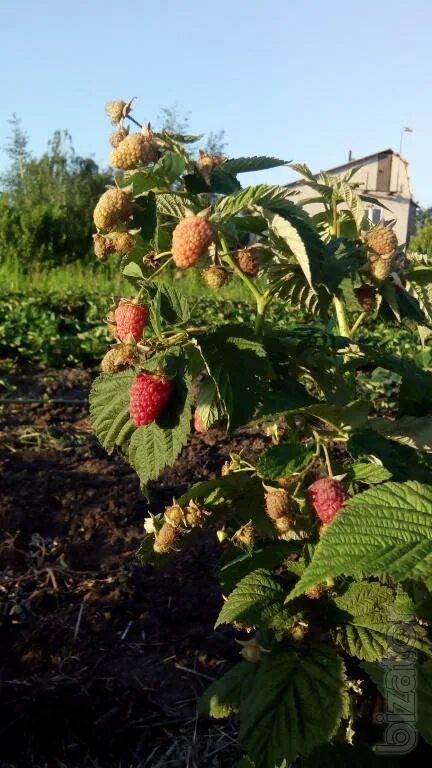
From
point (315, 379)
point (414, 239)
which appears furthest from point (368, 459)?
point (414, 239)

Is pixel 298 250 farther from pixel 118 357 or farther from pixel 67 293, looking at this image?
pixel 67 293

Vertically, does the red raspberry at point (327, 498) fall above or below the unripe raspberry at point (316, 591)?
above

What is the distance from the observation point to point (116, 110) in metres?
1.21

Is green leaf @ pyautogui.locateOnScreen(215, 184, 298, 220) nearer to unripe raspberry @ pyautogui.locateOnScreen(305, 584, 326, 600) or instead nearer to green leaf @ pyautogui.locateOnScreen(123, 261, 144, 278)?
green leaf @ pyautogui.locateOnScreen(123, 261, 144, 278)

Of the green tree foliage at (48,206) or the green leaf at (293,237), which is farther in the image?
the green tree foliage at (48,206)

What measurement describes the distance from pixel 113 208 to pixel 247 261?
0.21m

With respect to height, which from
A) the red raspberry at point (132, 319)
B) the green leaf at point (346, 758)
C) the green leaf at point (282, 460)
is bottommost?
the green leaf at point (346, 758)

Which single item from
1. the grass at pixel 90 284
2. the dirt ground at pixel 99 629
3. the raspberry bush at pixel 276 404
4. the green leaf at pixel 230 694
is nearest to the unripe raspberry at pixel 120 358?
the raspberry bush at pixel 276 404

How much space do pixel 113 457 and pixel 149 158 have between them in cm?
306

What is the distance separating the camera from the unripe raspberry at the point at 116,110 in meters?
1.21

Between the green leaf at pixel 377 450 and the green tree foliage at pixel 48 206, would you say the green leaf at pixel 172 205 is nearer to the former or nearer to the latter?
the green leaf at pixel 377 450

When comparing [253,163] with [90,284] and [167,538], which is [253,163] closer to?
[167,538]

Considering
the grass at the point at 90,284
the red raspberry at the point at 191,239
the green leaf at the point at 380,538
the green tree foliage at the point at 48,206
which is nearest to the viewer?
the green leaf at the point at 380,538

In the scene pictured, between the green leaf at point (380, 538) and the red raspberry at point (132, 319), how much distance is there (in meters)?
0.41
